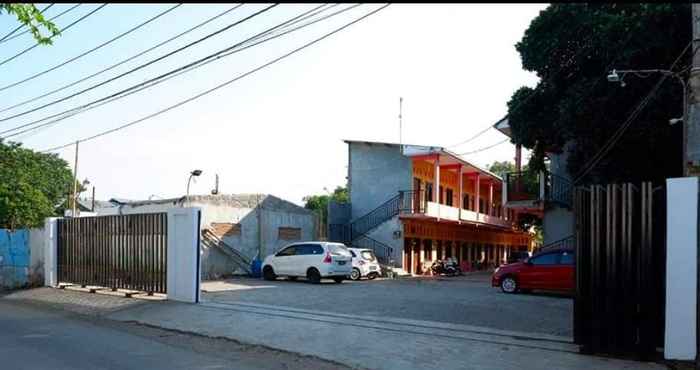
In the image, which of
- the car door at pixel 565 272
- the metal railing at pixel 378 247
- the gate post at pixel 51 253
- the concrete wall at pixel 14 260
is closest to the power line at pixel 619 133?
the car door at pixel 565 272

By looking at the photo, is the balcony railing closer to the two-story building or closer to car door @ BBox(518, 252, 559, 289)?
the two-story building

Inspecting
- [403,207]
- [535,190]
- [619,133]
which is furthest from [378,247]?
[619,133]

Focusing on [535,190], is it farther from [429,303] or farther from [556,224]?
[429,303]

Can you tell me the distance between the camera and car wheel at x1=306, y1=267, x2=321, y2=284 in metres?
23.3

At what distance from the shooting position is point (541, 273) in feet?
64.7

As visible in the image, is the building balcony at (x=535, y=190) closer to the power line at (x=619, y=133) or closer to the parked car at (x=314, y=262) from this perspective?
the power line at (x=619, y=133)

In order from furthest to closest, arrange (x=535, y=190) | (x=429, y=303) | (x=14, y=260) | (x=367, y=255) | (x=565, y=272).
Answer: (x=535, y=190), (x=367, y=255), (x=14, y=260), (x=565, y=272), (x=429, y=303)

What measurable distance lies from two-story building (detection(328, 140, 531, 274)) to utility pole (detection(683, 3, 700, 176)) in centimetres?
2235

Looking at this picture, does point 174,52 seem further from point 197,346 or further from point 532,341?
point 532,341

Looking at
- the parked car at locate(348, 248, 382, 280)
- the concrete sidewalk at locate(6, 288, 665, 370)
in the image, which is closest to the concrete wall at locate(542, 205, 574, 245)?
the parked car at locate(348, 248, 382, 280)

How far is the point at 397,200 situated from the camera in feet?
107

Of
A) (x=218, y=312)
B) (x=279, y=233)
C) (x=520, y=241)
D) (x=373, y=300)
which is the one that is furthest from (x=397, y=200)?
(x=520, y=241)

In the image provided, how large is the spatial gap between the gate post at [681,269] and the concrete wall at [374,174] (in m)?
24.9

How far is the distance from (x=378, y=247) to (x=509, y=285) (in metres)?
12.3
